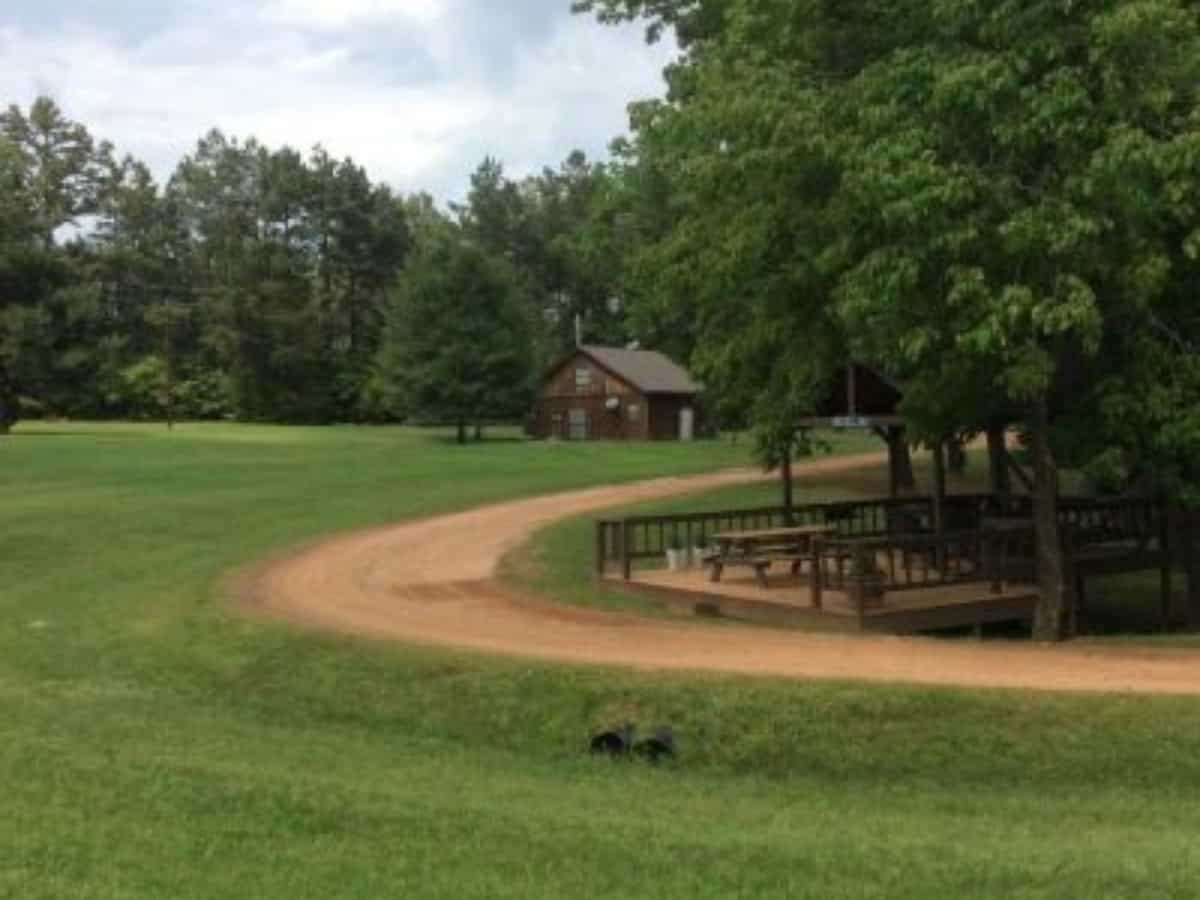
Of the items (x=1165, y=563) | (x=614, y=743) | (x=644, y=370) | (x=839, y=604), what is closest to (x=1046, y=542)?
(x=839, y=604)

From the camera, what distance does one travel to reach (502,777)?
9.78 meters

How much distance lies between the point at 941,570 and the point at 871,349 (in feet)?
12.7

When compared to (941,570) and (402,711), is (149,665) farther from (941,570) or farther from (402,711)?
(941,570)

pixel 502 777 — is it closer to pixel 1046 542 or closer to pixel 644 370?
pixel 1046 542

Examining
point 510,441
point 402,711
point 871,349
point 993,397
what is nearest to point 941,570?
point 993,397

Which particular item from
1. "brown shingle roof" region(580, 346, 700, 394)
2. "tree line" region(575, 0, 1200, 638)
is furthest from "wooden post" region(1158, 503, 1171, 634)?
"brown shingle roof" region(580, 346, 700, 394)

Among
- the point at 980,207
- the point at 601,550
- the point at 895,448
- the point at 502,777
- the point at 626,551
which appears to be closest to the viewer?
the point at 502,777

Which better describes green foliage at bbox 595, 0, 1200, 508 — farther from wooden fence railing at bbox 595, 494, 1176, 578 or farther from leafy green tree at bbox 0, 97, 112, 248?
leafy green tree at bbox 0, 97, 112, 248

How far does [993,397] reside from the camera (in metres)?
15.8

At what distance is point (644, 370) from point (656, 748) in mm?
58485

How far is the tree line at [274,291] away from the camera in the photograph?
203 ft

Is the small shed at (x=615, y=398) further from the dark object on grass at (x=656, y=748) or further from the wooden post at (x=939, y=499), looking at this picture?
the dark object on grass at (x=656, y=748)

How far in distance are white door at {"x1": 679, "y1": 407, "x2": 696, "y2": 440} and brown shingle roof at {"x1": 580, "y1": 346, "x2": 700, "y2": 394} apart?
96cm

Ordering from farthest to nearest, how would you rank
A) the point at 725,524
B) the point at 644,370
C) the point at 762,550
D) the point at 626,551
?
the point at 644,370
the point at 725,524
the point at 626,551
the point at 762,550
